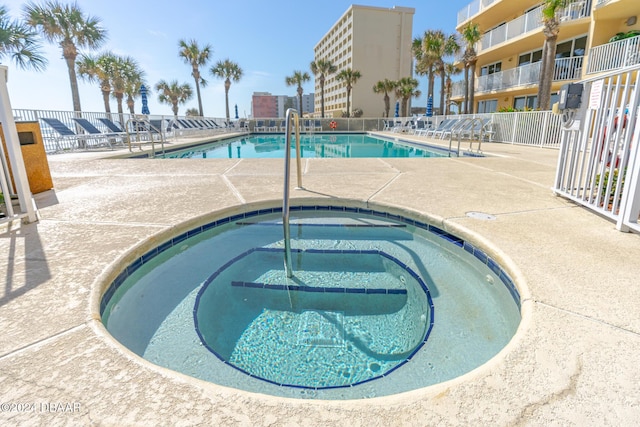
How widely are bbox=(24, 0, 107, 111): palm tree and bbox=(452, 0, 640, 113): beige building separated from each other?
68.9 feet

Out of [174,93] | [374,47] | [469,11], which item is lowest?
[174,93]

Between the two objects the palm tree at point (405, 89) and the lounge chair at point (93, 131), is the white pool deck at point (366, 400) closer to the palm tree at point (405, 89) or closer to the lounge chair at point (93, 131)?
the lounge chair at point (93, 131)

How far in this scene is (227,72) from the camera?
1361 inches

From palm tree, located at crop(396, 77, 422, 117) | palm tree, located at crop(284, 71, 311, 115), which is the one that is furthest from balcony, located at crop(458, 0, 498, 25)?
palm tree, located at crop(284, 71, 311, 115)

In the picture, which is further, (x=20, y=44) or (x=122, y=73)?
(x=122, y=73)

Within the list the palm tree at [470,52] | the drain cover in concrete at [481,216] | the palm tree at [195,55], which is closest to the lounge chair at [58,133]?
the drain cover in concrete at [481,216]

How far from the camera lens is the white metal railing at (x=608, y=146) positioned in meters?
2.25

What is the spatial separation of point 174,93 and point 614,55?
40968mm

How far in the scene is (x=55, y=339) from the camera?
1241 millimetres

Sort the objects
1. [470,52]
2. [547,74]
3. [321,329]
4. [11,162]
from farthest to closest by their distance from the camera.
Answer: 1. [470,52]
2. [547,74]
3. [11,162]
4. [321,329]

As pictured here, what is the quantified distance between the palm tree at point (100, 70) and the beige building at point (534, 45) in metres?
22.8

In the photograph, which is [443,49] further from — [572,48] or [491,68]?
[572,48]

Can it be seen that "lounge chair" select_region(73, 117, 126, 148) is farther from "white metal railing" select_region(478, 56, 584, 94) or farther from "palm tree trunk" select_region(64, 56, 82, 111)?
"white metal railing" select_region(478, 56, 584, 94)

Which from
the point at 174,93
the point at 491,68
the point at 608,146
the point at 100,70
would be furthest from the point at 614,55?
the point at 174,93
